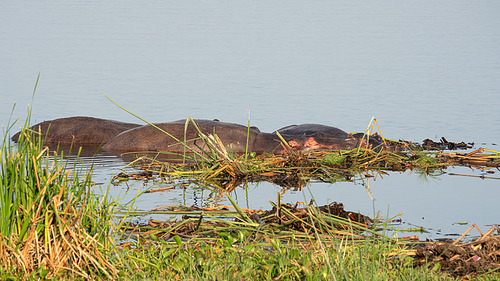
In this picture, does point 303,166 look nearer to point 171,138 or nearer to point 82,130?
point 171,138

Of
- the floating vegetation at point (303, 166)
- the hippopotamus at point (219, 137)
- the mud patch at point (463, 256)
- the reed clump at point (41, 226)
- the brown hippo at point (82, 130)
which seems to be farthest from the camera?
the brown hippo at point (82, 130)

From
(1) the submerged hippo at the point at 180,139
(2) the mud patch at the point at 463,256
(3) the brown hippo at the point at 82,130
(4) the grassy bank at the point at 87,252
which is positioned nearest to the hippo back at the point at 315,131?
(1) the submerged hippo at the point at 180,139

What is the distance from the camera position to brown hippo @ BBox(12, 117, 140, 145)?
13.3 metres

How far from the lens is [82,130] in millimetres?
13516

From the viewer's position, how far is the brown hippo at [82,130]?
13281 mm

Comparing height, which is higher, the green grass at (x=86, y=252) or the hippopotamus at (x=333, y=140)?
the hippopotamus at (x=333, y=140)

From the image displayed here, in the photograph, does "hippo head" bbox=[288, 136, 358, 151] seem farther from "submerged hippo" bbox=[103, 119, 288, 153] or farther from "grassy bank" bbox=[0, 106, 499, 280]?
"grassy bank" bbox=[0, 106, 499, 280]

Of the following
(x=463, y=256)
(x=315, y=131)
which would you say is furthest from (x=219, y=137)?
(x=463, y=256)

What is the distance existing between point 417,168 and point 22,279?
673 centimetres

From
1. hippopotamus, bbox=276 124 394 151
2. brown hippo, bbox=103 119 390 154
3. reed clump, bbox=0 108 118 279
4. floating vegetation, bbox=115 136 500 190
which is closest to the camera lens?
reed clump, bbox=0 108 118 279

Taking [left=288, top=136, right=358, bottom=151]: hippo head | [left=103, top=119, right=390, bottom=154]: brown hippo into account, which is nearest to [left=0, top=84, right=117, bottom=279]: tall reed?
[left=288, top=136, right=358, bottom=151]: hippo head

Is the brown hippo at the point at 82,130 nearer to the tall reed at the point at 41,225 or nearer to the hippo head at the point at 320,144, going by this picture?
the hippo head at the point at 320,144

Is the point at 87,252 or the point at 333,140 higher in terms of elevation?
the point at 333,140

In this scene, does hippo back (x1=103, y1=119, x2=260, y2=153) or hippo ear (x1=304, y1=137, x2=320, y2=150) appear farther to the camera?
hippo back (x1=103, y1=119, x2=260, y2=153)
